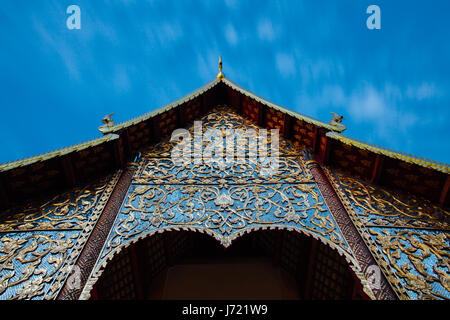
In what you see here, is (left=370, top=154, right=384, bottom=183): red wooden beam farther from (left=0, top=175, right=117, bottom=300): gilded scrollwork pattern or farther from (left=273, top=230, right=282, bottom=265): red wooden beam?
(left=0, top=175, right=117, bottom=300): gilded scrollwork pattern

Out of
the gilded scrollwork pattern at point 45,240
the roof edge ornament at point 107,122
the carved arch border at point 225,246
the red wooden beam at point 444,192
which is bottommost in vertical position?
the carved arch border at point 225,246

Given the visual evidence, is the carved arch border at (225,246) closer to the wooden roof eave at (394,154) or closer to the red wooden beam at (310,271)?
the wooden roof eave at (394,154)

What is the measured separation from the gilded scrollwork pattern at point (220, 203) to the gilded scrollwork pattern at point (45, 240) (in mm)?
362

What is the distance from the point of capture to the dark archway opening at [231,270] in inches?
246

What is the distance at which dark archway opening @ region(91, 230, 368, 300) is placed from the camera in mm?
6254

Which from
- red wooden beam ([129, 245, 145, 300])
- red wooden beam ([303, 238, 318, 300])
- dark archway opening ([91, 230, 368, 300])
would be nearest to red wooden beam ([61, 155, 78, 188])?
dark archway opening ([91, 230, 368, 300])

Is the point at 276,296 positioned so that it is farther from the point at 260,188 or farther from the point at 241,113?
the point at 241,113

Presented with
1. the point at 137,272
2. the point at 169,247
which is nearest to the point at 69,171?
the point at 137,272

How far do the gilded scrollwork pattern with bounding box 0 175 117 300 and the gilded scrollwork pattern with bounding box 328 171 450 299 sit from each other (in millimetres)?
3604

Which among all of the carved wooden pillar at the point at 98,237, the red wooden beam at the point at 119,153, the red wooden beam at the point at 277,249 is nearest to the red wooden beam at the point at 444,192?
the red wooden beam at the point at 277,249

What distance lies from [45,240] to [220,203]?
2311 mm

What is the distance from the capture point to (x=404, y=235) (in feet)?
13.8

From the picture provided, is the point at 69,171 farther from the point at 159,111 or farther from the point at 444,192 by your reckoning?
the point at 444,192

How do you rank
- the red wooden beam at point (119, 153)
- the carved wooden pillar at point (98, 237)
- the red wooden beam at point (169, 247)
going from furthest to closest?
1. the red wooden beam at point (169, 247)
2. the red wooden beam at point (119, 153)
3. the carved wooden pillar at point (98, 237)
